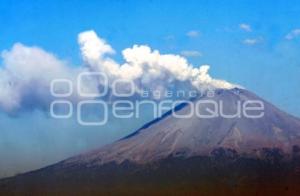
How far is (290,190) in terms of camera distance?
43.6 ft

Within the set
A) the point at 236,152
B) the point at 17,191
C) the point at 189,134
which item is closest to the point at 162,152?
the point at 189,134

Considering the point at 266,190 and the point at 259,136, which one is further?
the point at 259,136

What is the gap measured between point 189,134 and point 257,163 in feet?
9.15

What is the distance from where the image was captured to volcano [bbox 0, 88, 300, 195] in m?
15.2

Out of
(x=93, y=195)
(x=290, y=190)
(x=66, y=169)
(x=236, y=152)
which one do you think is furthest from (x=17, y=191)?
(x=236, y=152)

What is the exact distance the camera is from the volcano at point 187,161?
15.2 metres

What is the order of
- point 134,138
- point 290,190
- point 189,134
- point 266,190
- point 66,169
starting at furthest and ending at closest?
point 189,134, point 134,138, point 266,190, point 66,169, point 290,190

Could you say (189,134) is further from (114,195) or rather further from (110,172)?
(114,195)

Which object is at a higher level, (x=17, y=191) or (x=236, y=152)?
(x=236, y=152)

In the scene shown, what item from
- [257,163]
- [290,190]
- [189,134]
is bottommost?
[290,190]

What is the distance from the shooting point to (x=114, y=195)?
571 inches

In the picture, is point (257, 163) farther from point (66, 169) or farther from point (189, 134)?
point (66, 169)

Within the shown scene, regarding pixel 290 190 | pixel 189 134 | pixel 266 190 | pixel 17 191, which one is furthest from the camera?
pixel 189 134

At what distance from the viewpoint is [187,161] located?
18.4 meters
